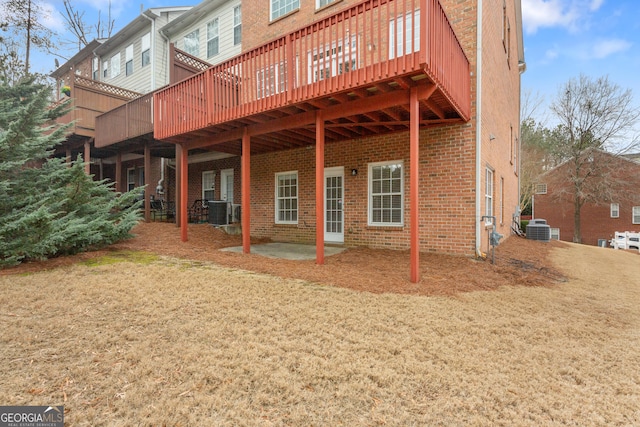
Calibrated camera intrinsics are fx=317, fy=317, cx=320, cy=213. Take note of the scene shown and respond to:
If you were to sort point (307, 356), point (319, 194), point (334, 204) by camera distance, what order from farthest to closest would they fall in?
point (334, 204)
point (319, 194)
point (307, 356)

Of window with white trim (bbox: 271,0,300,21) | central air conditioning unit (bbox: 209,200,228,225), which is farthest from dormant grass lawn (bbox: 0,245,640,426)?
window with white trim (bbox: 271,0,300,21)

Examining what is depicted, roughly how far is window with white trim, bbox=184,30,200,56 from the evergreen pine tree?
8.85m

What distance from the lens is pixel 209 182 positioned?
41.3ft

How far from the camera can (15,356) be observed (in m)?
2.47

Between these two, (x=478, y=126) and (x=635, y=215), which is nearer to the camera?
(x=478, y=126)

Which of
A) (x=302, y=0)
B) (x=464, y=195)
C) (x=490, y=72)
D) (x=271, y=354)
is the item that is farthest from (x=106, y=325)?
(x=302, y=0)

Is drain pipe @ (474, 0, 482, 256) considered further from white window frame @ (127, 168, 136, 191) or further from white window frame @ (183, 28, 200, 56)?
white window frame @ (127, 168, 136, 191)

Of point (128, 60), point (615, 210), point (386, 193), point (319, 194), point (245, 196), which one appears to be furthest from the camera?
point (615, 210)

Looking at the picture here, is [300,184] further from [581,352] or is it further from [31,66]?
[31,66]

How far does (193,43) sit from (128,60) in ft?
14.7

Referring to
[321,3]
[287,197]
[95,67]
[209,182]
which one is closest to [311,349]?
[287,197]

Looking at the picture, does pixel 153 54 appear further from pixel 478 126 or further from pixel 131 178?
pixel 478 126

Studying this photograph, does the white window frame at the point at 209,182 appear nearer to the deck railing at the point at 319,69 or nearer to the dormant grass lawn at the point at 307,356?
the deck railing at the point at 319,69

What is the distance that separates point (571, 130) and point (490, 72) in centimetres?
2246
